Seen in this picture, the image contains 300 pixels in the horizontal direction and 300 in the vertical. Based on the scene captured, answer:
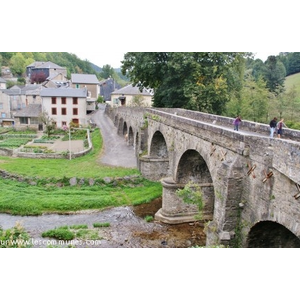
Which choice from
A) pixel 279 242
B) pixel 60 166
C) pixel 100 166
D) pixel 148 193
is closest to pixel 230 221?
pixel 279 242

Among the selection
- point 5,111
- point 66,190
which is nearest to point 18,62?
point 5,111

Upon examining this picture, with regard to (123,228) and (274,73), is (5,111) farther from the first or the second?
(123,228)

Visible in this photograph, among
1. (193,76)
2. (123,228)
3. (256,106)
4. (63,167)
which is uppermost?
(193,76)

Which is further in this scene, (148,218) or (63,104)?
(63,104)

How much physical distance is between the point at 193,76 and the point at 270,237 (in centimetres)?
2418

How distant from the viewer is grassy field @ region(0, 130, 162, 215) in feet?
82.9

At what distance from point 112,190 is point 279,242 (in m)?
17.4

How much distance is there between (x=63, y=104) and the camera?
5391 centimetres

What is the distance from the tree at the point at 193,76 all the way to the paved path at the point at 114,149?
24.5 feet

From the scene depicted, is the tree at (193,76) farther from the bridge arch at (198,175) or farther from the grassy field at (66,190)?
the bridge arch at (198,175)

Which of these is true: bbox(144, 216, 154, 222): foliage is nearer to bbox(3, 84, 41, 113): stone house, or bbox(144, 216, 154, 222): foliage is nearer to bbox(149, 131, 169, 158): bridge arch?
bbox(149, 131, 169, 158): bridge arch

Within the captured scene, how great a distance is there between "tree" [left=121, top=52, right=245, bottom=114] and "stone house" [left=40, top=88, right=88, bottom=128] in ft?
57.6

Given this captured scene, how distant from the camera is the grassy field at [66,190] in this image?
2527 centimetres

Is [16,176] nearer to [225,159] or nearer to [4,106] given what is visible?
[225,159]
